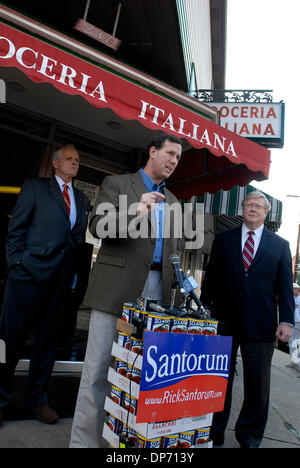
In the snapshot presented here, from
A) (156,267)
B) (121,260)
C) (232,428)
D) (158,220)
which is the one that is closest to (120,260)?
(121,260)

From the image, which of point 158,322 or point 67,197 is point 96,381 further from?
point 67,197

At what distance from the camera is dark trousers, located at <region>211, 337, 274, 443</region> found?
8.43ft

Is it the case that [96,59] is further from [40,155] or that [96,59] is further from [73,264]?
[73,264]

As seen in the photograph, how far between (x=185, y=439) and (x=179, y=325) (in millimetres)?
705

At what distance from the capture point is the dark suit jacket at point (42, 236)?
8.53 feet

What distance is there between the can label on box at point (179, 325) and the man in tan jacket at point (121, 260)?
345mm

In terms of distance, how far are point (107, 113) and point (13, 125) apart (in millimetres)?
1276

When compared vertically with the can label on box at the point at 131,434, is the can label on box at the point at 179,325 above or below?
above

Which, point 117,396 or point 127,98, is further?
point 127,98

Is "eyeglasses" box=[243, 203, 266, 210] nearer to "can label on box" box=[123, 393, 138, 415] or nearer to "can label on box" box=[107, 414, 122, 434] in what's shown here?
"can label on box" box=[123, 393, 138, 415]

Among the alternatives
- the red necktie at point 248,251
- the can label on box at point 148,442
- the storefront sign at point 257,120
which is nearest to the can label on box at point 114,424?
the can label on box at point 148,442

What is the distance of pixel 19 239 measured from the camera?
2633 millimetres

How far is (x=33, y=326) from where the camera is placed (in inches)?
107

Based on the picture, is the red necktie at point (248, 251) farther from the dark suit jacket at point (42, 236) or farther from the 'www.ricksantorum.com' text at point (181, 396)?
the dark suit jacket at point (42, 236)
